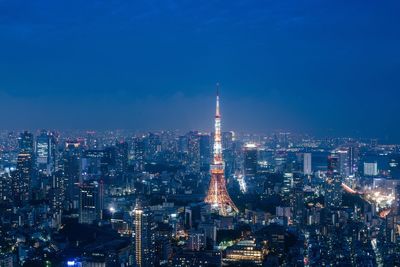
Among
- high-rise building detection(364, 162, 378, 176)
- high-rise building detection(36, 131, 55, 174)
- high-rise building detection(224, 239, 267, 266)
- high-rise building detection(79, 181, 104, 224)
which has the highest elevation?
high-rise building detection(36, 131, 55, 174)

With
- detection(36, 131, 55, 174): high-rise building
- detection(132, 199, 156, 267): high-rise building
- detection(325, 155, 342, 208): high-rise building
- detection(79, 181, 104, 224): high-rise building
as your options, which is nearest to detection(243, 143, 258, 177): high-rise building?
detection(325, 155, 342, 208): high-rise building

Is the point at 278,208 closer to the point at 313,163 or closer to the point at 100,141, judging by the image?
the point at 313,163

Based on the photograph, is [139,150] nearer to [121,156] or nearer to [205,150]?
[121,156]

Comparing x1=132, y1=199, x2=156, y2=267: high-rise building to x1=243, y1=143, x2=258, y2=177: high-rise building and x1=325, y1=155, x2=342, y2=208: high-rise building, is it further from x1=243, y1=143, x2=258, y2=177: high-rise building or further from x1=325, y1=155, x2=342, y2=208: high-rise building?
x1=243, y1=143, x2=258, y2=177: high-rise building

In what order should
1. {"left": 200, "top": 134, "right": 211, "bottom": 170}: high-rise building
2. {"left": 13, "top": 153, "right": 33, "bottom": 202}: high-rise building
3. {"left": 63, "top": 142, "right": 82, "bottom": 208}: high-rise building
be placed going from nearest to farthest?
1. {"left": 13, "top": 153, "right": 33, "bottom": 202}: high-rise building
2. {"left": 63, "top": 142, "right": 82, "bottom": 208}: high-rise building
3. {"left": 200, "top": 134, "right": 211, "bottom": 170}: high-rise building

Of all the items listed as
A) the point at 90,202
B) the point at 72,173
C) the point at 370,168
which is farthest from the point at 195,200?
the point at 370,168

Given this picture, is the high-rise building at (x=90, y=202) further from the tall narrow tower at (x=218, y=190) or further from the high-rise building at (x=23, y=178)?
the tall narrow tower at (x=218, y=190)

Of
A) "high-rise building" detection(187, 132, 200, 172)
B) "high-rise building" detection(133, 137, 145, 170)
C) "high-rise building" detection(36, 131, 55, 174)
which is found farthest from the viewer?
"high-rise building" detection(133, 137, 145, 170)

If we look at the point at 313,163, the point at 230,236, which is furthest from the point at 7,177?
the point at 313,163

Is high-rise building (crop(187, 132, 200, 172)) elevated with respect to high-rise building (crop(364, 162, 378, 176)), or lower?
elevated

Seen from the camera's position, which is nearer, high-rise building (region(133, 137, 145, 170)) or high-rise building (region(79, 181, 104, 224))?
high-rise building (region(79, 181, 104, 224))
